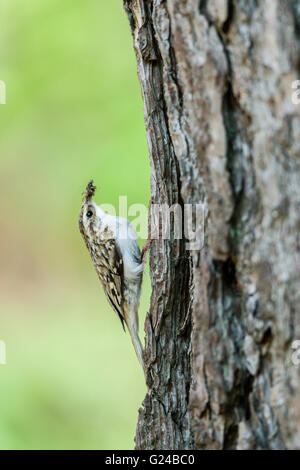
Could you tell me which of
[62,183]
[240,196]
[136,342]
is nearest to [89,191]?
[136,342]

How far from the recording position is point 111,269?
366cm

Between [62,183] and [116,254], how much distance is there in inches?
99.4

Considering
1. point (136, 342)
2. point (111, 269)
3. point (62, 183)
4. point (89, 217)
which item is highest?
point (62, 183)

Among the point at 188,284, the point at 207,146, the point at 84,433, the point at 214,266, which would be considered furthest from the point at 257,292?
the point at 84,433

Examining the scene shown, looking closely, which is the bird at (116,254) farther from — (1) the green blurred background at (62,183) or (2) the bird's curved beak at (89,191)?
(1) the green blurred background at (62,183)

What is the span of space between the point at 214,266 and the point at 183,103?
53cm

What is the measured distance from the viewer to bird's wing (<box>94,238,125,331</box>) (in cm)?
363

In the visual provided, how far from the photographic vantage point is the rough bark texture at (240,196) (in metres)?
1.53

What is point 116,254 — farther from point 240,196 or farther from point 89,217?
point 240,196

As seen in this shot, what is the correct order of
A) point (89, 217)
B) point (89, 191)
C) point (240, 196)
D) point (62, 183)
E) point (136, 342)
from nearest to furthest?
point (240, 196) → point (136, 342) → point (89, 191) → point (89, 217) → point (62, 183)

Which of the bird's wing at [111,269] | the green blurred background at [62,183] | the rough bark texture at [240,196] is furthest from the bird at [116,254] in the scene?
the rough bark texture at [240,196]

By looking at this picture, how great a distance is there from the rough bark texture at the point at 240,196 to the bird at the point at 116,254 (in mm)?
1699

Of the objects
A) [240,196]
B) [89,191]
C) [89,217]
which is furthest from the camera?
[89,217]

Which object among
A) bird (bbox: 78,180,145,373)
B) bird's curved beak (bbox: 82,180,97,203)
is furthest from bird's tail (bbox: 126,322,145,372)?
bird's curved beak (bbox: 82,180,97,203)
